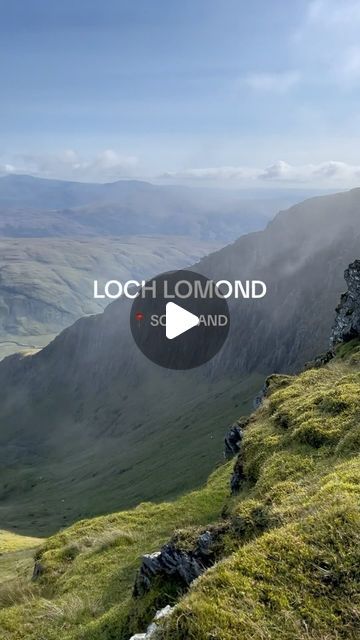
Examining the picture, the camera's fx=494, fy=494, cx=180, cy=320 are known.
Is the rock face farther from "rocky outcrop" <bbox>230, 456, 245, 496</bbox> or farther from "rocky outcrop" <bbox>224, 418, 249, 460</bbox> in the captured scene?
"rocky outcrop" <bbox>230, 456, 245, 496</bbox>

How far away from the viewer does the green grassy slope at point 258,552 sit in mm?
10953

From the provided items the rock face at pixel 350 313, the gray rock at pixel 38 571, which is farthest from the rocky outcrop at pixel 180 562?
the rock face at pixel 350 313

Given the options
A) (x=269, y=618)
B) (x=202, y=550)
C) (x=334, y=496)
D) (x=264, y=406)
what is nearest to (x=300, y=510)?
(x=334, y=496)

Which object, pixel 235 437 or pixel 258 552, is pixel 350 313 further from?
pixel 258 552

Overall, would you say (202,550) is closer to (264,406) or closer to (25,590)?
(25,590)

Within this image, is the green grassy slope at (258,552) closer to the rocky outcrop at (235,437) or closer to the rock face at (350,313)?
the rocky outcrop at (235,437)

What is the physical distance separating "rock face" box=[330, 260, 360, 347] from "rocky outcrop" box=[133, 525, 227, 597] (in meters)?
37.3

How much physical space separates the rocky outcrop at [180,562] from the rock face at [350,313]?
37299 millimetres

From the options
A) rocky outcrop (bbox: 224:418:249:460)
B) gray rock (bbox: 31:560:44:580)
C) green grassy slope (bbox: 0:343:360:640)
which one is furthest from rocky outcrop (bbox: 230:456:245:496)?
gray rock (bbox: 31:560:44:580)

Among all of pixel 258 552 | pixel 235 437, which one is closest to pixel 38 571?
pixel 235 437

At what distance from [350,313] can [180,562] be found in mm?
42056

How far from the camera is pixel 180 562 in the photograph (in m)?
16.7

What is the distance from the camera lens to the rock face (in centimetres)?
5097

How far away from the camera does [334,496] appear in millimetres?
14852
